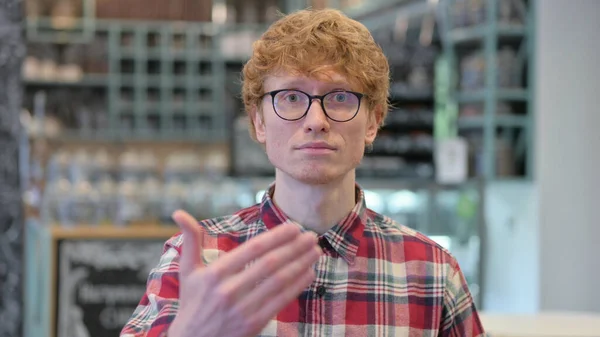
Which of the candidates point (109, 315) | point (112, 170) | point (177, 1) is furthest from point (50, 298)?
point (177, 1)

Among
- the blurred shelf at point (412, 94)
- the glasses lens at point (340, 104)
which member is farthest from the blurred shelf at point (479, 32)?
the glasses lens at point (340, 104)

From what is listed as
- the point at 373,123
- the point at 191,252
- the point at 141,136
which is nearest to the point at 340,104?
the point at 373,123

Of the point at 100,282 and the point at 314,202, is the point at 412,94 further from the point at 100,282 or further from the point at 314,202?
the point at 314,202

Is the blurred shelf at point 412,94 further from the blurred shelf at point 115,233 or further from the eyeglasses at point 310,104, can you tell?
the eyeglasses at point 310,104

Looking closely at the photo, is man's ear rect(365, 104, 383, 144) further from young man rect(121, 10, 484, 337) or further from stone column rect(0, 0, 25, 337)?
stone column rect(0, 0, 25, 337)

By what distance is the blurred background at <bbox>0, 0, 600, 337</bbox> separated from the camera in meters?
3.74

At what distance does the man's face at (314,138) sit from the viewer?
115cm

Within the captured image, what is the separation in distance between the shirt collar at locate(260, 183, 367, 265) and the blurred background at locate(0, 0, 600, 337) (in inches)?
99.2

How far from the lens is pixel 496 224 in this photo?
5672 millimetres

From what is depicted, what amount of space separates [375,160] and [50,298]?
2.68 m

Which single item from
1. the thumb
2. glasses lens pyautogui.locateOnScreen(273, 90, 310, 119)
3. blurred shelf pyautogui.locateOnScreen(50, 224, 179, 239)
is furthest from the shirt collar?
blurred shelf pyautogui.locateOnScreen(50, 224, 179, 239)

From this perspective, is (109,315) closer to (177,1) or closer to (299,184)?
(299,184)

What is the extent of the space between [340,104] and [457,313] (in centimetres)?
35

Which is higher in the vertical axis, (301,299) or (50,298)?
(301,299)
